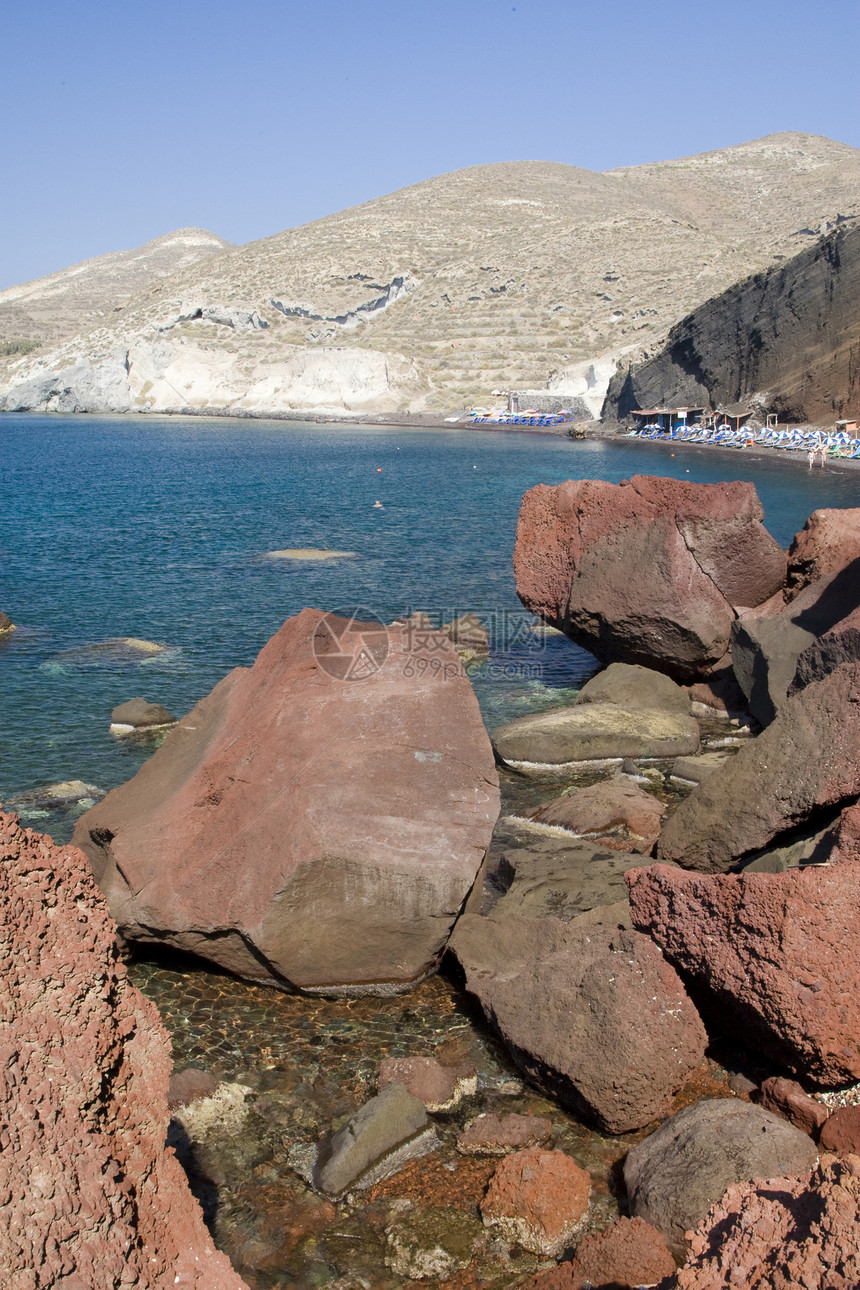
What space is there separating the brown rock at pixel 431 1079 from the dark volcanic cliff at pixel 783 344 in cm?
5576

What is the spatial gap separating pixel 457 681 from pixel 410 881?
2035 millimetres

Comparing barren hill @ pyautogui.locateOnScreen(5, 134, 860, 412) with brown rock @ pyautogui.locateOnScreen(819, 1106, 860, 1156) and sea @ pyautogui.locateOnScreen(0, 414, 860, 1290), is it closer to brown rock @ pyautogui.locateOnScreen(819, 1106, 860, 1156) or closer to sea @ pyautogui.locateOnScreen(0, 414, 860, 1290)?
sea @ pyautogui.locateOnScreen(0, 414, 860, 1290)

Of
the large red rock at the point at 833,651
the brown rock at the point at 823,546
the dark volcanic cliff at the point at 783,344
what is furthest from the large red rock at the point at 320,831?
the dark volcanic cliff at the point at 783,344

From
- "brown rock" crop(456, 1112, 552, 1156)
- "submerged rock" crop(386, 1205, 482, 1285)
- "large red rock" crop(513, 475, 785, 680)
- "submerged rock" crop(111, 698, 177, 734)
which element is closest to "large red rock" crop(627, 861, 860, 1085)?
"brown rock" crop(456, 1112, 552, 1156)

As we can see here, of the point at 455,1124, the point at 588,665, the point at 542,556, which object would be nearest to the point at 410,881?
the point at 455,1124

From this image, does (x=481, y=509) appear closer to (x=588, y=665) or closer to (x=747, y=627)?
(x=588, y=665)

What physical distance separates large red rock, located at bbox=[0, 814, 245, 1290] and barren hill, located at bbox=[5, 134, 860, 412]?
89.6 metres

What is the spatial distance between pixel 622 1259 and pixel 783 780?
14.1 feet

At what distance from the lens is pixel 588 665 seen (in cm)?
1841

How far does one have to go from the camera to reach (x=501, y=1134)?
628cm

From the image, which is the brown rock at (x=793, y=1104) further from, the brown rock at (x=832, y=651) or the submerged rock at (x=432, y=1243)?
the brown rock at (x=832, y=651)

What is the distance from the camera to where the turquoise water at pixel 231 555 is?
1642cm

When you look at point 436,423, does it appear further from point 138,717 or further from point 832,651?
point 832,651

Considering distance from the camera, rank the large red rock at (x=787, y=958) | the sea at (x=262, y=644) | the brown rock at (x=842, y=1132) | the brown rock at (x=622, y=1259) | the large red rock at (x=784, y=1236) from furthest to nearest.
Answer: the large red rock at (x=787, y=958)
the sea at (x=262, y=644)
the brown rock at (x=842, y=1132)
the brown rock at (x=622, y=1259)
the large red rock at (x=784, y=1236)
